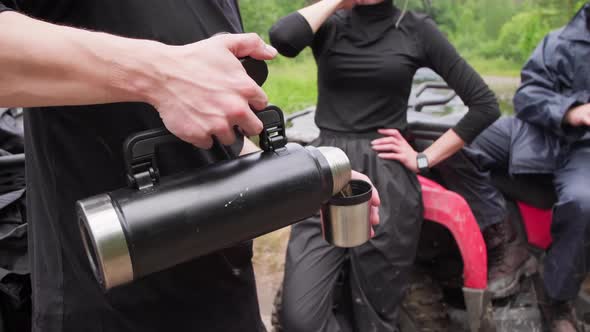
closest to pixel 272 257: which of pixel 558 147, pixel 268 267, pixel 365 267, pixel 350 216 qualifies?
pixel 268 267

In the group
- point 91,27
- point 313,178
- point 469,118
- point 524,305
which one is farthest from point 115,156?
point 524,305

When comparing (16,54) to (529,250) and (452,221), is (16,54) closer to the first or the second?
(452,221)

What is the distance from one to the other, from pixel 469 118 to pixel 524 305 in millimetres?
691

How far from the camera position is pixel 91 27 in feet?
2.06

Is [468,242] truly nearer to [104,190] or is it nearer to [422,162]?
[422,162]

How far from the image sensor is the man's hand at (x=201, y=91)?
0.52m

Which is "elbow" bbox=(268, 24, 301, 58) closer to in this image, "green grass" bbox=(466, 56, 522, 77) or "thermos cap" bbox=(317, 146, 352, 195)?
"thermos cap" bbox=(317, 146, 352, 195)

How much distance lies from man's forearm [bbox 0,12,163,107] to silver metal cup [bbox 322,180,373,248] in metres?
0.40

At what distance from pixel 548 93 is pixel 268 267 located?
1.62 m

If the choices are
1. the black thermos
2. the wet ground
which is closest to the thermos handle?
the black thermos

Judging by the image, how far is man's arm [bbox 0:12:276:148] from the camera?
48 centimetres

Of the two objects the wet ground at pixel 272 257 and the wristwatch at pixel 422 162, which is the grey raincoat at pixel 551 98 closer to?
the wristwatch at pixel 422 162

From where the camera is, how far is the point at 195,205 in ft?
1.82

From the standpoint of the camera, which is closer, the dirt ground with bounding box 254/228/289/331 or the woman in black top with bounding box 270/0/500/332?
the woman in black top with bounding box 270/0/500/332
